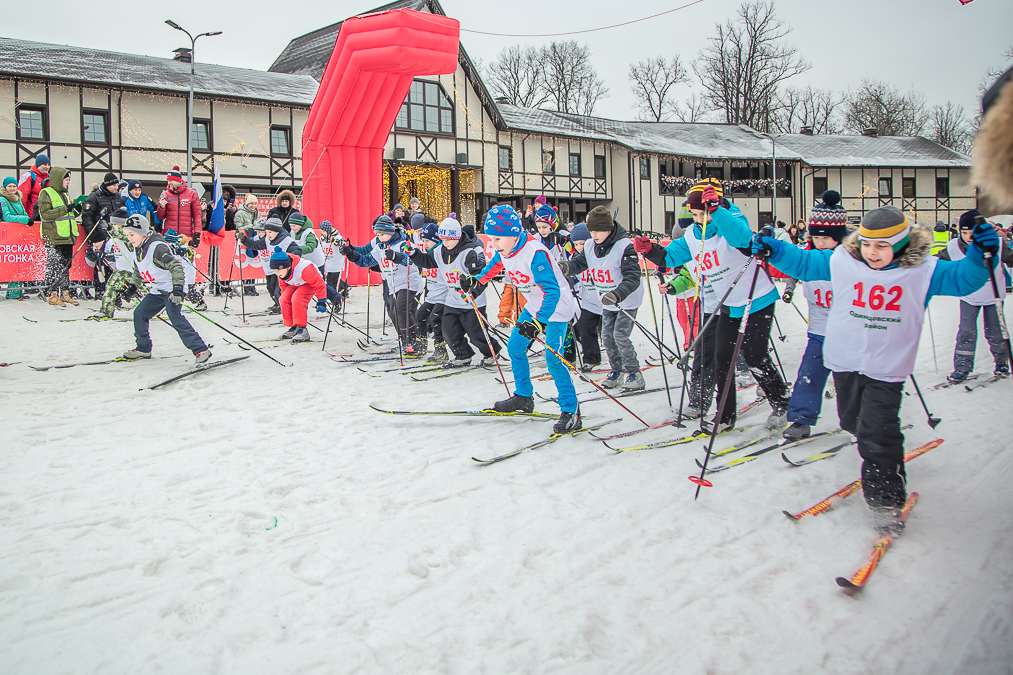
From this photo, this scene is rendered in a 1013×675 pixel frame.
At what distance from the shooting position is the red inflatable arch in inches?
427

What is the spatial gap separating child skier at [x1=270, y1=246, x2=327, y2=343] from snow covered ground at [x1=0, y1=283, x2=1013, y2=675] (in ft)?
12.6

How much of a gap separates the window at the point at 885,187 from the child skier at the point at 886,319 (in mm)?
37083


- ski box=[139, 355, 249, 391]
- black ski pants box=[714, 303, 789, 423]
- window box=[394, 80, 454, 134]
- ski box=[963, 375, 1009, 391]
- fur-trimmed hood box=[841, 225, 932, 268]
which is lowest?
ski box=[963, 375, 1009, 391]

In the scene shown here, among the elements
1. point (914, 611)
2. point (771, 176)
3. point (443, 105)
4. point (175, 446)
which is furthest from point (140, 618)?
point (771, 176)

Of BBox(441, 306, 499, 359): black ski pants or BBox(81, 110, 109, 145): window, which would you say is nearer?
BBox(441, 306, 499, 359): black ski pants

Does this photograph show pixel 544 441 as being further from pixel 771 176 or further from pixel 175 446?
pixel 771 176

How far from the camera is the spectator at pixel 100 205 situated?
10.8 m

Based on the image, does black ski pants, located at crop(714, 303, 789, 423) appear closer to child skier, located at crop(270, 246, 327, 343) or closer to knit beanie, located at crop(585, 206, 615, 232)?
knit beanie, located at crop(585, 206, 615, 232)

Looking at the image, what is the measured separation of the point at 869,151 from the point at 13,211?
37564 mm

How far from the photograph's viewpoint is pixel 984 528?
122 inches

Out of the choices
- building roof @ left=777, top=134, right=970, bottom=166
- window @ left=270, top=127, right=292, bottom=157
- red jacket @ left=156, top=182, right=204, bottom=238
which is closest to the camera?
red jacket @ left=156, top=182, right=204, bottom=238

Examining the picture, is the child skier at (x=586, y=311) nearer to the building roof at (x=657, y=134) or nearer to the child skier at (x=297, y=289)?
the child skier at (x=297, y=289)

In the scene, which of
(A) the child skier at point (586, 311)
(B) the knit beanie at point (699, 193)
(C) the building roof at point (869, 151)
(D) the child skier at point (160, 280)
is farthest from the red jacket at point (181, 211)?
(C) the building roof at point (869, 151)

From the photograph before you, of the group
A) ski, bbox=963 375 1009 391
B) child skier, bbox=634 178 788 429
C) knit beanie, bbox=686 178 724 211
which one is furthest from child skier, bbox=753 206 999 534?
ski, bbox=963 375 1009 391
